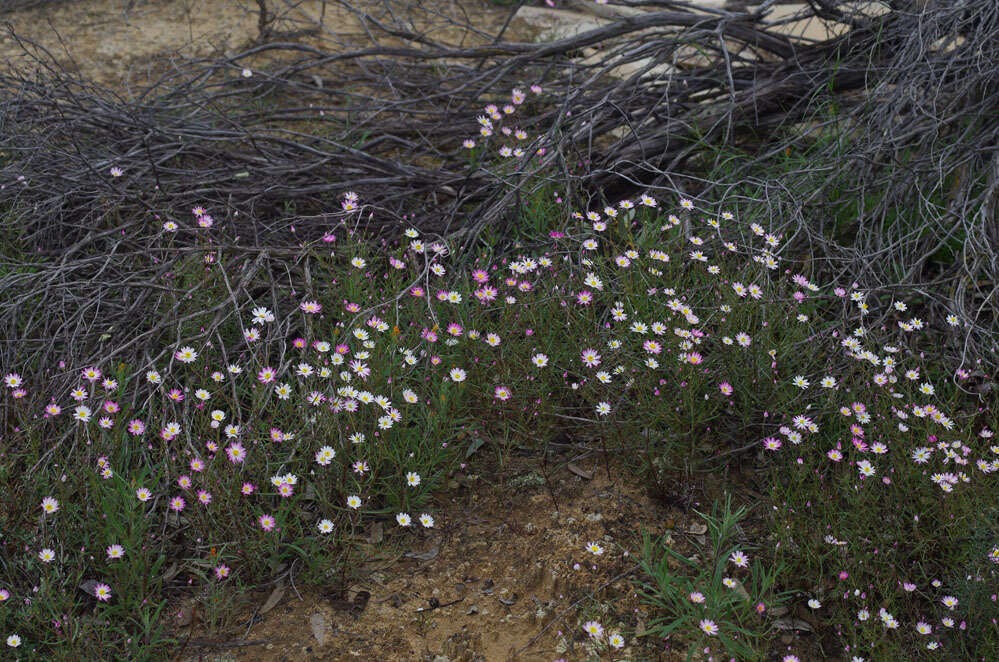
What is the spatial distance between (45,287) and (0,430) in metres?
0.56

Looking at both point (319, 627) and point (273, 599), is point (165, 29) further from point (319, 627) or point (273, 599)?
point (319, 627)

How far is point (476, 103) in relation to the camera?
472 centimetres

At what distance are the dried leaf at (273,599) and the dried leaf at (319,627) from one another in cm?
12

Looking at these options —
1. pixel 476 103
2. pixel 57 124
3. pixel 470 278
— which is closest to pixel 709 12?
pixel 476 103

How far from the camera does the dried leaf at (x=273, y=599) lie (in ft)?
7.98

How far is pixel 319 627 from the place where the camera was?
237 centimetres

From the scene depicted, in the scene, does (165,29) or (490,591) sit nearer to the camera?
(490,591)

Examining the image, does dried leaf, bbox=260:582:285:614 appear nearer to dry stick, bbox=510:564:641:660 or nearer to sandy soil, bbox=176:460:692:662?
sandy soil, bbox=176:460:692:662

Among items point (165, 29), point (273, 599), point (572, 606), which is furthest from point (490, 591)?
point (165, 29)

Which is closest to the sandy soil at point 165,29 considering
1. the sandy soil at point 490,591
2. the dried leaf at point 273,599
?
the sandy soil at point 490,591

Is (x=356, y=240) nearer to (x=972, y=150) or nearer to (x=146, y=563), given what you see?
(x=146, y=563)

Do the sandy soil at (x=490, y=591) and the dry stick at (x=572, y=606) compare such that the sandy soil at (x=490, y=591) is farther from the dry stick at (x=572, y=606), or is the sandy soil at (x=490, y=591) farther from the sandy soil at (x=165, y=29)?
the sandy soil at (x=165, y=29)

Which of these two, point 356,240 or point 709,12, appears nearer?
point 356,240

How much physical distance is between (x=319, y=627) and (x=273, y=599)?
0.56 ft
